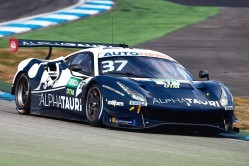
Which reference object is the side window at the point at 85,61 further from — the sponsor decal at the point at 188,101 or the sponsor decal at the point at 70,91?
the sponsor decal at the point at 188,101

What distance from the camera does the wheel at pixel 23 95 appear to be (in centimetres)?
1166

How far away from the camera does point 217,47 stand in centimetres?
1903

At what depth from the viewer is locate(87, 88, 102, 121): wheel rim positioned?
1016 cm

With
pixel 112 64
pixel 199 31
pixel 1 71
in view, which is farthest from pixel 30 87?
pixel 199 31

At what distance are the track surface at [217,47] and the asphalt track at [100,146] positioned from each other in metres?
5.11

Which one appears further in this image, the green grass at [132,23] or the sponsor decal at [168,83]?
the green grass at [132,23]

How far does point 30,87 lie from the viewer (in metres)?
11.7

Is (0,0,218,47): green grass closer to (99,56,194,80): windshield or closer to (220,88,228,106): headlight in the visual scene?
(99,56,194,80): windshield

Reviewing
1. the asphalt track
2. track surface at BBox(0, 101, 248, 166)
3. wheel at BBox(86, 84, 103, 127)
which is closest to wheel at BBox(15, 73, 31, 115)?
the asphalt track

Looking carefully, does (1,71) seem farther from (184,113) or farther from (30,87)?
(184,113)

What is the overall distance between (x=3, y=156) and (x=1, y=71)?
9.27 metres

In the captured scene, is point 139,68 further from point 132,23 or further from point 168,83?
point 132,23

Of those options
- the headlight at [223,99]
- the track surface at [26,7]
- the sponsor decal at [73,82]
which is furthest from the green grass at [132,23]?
the headlight at [223,99]

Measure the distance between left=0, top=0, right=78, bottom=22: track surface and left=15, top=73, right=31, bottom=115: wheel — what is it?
10.4 metres
